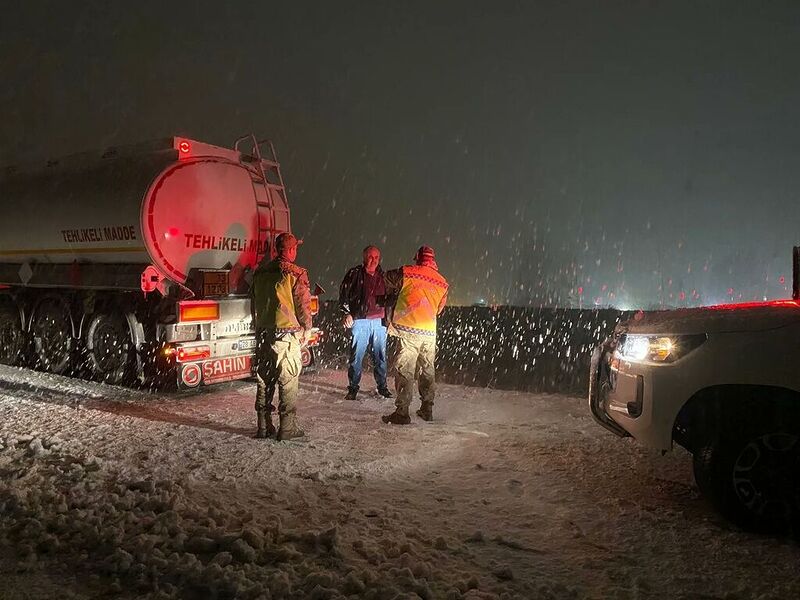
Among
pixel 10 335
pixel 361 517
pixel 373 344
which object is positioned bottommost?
pixel 361 517

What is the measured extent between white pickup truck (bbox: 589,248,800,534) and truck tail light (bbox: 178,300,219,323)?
215 inches

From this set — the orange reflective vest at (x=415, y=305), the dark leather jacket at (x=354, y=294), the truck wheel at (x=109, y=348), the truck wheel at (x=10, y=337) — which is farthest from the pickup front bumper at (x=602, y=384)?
the truck wheel at (x=10, y=337)

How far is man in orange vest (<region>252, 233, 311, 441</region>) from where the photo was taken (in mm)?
5785

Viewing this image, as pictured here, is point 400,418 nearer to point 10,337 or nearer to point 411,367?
point 411,367

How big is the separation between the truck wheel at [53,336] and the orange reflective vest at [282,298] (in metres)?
4.93

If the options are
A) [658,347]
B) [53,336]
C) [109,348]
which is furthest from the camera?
[53,336]

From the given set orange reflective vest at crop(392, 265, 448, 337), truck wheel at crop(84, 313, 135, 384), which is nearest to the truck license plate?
truck wheel at crop(84, 313, 135, 384)

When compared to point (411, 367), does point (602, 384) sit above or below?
above

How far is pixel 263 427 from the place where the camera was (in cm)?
593

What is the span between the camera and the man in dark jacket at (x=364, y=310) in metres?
8.04

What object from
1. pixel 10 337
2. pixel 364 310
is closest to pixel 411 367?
pixel 364 310

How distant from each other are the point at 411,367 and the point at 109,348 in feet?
15.8

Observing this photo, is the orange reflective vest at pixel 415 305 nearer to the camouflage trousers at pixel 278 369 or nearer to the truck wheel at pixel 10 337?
the camouflage trousers at pixel 278 369

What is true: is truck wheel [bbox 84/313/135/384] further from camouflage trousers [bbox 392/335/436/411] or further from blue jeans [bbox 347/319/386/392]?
camouflage trousers [bbox 392/335/436/411]
